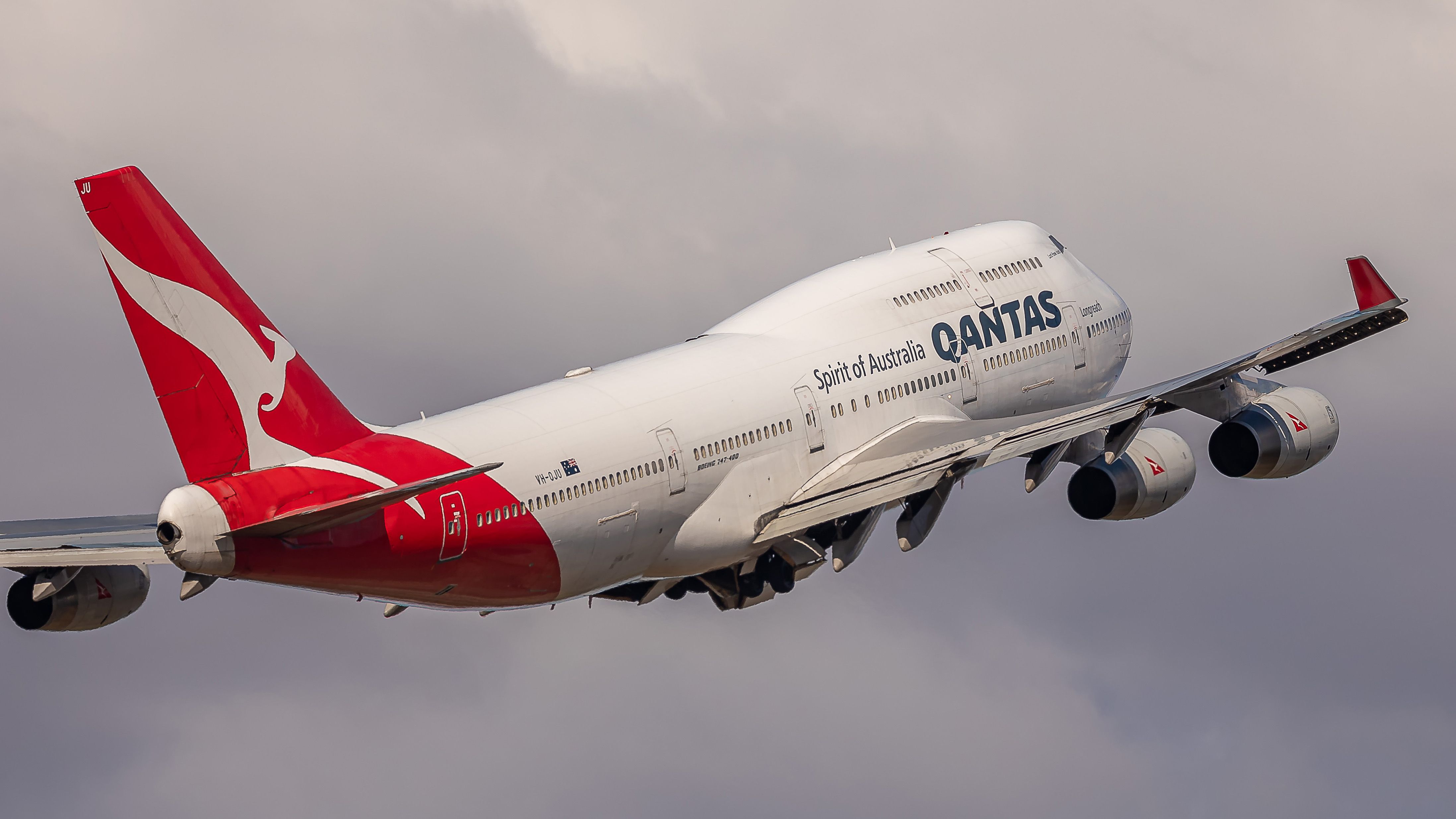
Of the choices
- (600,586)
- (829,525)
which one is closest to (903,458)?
(829,525)

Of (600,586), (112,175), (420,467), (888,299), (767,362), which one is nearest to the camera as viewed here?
(112,175)

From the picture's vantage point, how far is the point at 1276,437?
46875mm

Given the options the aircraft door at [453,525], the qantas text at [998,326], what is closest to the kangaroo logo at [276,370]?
the aircraft door at [453,525]

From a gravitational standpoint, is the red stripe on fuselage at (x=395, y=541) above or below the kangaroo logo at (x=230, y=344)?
below

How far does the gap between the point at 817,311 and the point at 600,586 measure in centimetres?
815

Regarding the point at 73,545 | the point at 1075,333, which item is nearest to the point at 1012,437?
the point at 1075,333

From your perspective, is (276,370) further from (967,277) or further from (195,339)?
(967,277)

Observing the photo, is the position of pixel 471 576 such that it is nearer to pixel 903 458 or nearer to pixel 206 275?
pixel 206 275

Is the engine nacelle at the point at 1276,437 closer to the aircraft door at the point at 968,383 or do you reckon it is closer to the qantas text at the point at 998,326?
the qantas text at the point at 998,326

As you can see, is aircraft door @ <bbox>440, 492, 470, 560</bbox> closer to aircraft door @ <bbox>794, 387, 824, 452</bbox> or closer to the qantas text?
aircraft door @ <bbox>794, 387, 824, 452</bbox>

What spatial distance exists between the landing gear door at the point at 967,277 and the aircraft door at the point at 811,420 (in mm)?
5687

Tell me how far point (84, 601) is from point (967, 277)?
1875 cm

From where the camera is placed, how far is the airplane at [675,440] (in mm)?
34281

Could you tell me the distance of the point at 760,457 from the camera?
4234 cm
